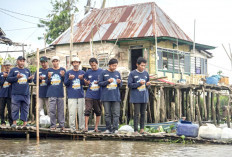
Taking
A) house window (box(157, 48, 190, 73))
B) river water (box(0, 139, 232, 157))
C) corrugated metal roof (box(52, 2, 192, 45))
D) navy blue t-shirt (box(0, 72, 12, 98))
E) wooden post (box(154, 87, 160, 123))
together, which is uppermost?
corrugated metal roof (box(52, 2, 192, 45))

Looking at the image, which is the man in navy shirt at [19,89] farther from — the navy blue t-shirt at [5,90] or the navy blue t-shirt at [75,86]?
the navy blue t-shirt at [75,86]

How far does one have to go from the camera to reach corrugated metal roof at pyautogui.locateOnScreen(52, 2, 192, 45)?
23250 mm

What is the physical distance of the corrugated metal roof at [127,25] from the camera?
915 inches

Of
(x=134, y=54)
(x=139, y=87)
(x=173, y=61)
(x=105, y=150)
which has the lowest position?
(x=105, y=150)

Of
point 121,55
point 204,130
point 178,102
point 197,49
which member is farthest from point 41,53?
point 204,130

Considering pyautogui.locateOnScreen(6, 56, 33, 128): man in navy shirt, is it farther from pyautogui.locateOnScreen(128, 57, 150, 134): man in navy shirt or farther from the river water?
pyautogui.locateOnScreen(128, 57, 150, 134): man in navy shirt

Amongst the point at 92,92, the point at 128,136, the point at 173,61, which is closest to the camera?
the point at 128,136

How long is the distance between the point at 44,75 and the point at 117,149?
3404 mm

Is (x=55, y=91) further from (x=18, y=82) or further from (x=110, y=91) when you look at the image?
(x=110, y=91)

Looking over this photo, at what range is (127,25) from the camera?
2444cm

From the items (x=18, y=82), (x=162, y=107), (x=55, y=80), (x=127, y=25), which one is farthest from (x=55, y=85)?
(x=127, y=25)

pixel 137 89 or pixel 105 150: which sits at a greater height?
pixel 137 89

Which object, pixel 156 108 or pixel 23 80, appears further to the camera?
pixel 156 108

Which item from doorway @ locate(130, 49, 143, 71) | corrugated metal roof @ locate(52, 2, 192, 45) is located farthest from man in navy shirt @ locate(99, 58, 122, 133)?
doorway @ locate(130, 49, 143, 71)
